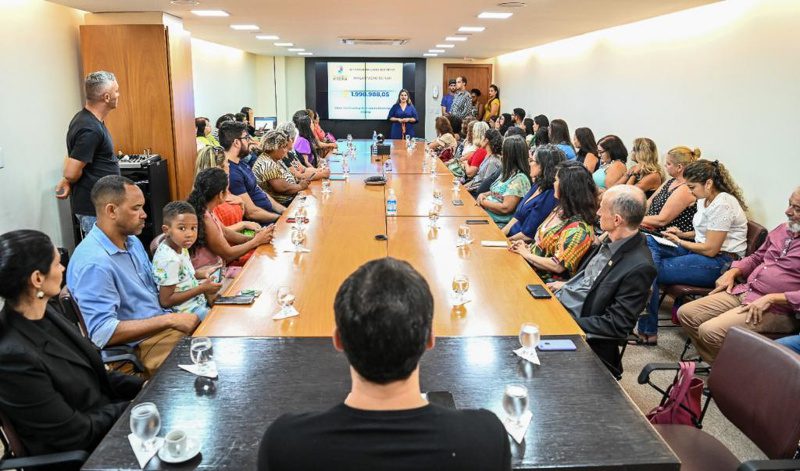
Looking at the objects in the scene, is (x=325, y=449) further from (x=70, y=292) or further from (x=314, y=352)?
(x=70, y=292)

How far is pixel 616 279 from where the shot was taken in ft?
8.80

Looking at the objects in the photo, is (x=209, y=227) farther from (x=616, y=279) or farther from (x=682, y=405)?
(x=682, y=405)

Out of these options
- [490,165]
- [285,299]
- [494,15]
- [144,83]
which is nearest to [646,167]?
[490,165]

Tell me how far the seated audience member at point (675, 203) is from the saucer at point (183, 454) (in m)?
3.96

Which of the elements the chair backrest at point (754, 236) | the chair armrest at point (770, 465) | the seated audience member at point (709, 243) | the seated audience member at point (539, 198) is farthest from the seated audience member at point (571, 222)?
the chair armrest at point (770, 465)

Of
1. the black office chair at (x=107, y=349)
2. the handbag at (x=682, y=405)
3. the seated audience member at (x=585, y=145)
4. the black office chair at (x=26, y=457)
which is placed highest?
the seated audience member at (x=585, y=145)

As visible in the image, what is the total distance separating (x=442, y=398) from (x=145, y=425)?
82cm

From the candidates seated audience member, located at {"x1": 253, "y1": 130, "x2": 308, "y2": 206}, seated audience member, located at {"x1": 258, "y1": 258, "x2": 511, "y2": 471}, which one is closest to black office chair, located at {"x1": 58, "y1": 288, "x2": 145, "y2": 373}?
seated audience member, located at {"x1": 258, "y1": 258, "x2": 511, "y2": 471}

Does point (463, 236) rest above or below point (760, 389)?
above

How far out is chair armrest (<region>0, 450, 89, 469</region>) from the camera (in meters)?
1.66

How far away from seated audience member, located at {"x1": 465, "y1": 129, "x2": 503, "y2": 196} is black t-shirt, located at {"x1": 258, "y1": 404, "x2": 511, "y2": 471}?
5134 millimetres

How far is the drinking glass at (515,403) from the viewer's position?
5.44 feet

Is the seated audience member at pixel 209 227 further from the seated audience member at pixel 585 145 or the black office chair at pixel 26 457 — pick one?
the seated audience member at pixel 585 145

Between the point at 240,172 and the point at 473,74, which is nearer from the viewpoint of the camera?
the point at 240,172
